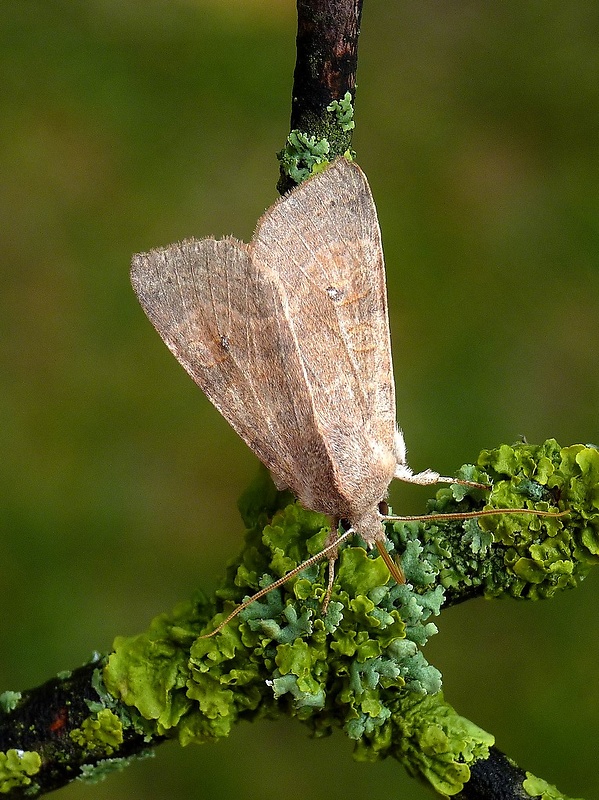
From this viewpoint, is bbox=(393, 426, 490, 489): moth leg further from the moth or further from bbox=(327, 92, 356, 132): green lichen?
bbox=(327, 92, 356, 132): green lichen

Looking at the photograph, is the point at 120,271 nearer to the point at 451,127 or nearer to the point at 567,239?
the point at 451,127

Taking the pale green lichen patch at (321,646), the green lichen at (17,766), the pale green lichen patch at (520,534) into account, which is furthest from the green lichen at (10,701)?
the pale green lichen patch at (520,534)

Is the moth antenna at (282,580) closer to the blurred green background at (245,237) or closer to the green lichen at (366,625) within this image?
the green lichen at (366,625)

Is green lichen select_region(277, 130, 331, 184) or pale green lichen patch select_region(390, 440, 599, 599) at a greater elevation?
green lichen select_region(277, 130, 331, 184)

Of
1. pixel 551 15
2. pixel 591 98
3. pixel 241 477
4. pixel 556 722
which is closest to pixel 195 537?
pixel 241 477

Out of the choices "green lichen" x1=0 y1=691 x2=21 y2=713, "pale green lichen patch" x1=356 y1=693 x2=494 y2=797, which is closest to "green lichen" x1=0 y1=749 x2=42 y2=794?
"green lichen" x1=0 y1=691 x2=21 y2=713

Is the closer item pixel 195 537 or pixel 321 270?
pixel 321 270

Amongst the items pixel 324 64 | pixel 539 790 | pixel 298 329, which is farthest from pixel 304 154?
pixel 539 790
